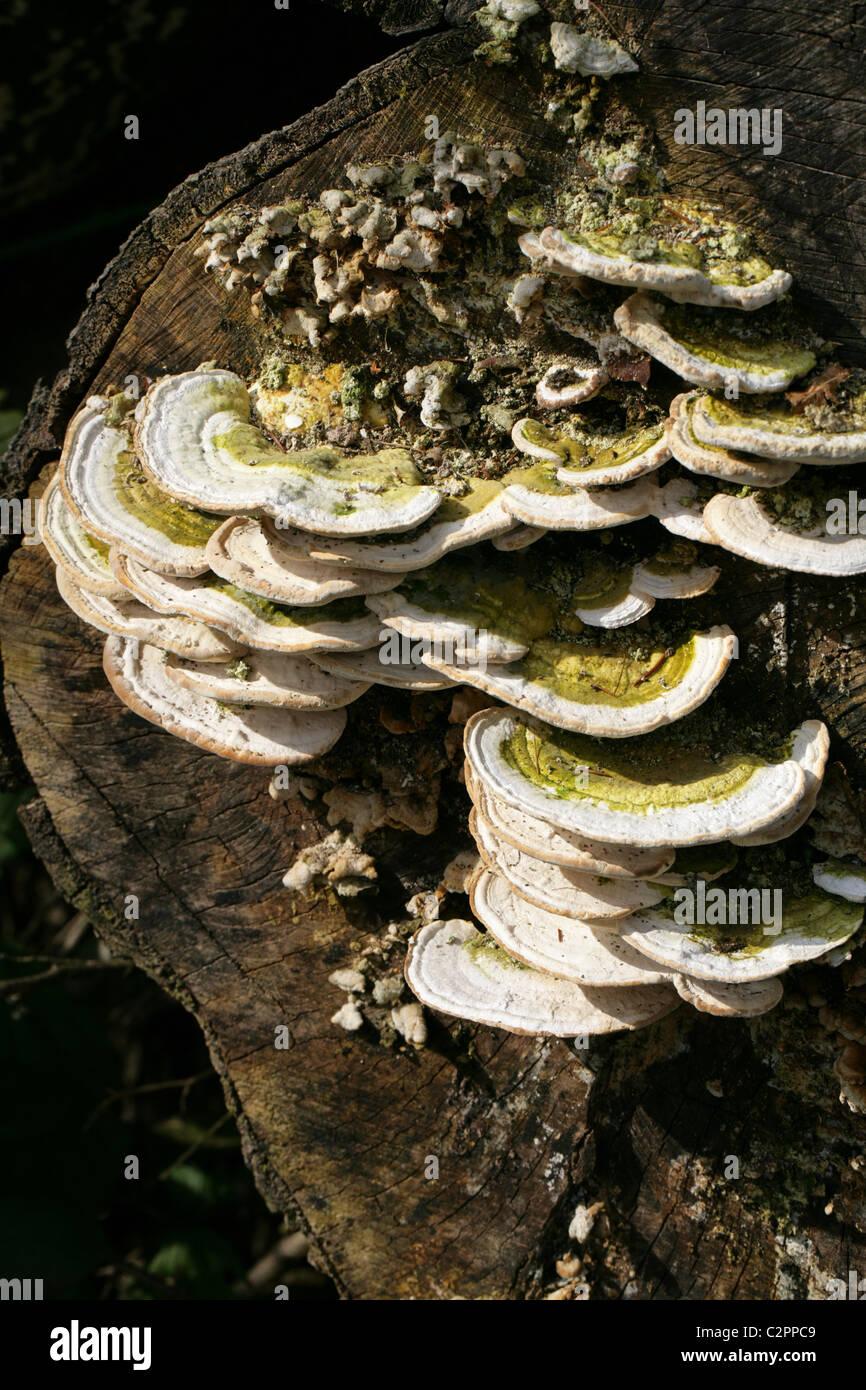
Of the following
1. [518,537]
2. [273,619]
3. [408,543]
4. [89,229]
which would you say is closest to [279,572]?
[273,619]

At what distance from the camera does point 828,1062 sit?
166 inches

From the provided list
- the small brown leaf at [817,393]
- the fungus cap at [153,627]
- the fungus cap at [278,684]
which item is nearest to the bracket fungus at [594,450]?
the small brown leaf at [817,393]

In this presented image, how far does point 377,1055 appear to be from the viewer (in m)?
4.51

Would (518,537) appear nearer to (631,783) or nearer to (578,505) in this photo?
(578,505)

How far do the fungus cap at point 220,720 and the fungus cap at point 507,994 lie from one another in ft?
2.88

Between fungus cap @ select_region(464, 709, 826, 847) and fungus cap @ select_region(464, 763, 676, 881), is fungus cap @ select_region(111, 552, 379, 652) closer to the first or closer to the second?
fungus cap @ select_region(464, 709, 826, 847)

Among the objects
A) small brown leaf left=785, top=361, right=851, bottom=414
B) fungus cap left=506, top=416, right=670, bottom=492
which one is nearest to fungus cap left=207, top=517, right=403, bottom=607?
fungus cap left=506, top=416, right=670, bottom=492

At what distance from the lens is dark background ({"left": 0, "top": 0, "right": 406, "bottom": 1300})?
18.2 feet

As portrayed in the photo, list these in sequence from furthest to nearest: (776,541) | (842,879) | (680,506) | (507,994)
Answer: (507,994) → (842,879) → (680,506) → (776,541)

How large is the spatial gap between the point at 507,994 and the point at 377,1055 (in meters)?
0.93

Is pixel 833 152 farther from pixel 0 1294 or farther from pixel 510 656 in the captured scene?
pixel 0 1294

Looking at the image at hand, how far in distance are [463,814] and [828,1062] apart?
1.67 meters

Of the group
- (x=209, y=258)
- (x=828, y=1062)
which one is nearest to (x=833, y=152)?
(x=209, y=258)

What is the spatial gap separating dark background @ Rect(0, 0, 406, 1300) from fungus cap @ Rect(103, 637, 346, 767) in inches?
51.2
